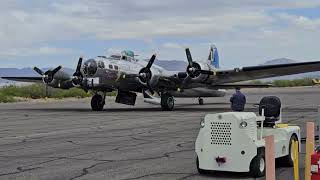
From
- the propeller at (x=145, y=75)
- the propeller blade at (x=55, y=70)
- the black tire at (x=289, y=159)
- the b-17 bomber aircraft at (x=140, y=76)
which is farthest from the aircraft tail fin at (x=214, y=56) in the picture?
the black tire at (x=289, y=159)

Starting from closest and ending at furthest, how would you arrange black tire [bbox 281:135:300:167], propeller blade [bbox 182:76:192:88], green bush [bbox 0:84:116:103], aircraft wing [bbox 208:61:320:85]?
black tire [bbox 281:135:300:167] < aircraft wing [bbox 208:61:320:85] < propeller blade [bbox 182:76:192:88] < green bush [bbox 0:84:116:103]

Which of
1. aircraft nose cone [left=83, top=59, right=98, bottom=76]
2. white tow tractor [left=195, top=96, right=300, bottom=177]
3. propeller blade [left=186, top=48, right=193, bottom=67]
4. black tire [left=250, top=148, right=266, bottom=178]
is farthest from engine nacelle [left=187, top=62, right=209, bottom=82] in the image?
black tire [left=250, top=148, right=266, bottom=178]

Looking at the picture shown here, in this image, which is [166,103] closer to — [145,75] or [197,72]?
[145,75]

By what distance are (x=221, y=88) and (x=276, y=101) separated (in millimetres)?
27782

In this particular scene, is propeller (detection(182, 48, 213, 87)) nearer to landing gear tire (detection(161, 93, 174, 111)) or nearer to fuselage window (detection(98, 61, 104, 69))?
landing gear tire (detection(161, 93, 174, 111))

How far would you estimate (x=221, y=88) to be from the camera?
3809 centimetres

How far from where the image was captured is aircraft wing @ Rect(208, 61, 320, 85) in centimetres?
2967

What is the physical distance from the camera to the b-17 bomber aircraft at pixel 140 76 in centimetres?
3077

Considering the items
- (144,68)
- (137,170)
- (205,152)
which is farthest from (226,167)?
(144,68)

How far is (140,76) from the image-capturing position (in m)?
31.7

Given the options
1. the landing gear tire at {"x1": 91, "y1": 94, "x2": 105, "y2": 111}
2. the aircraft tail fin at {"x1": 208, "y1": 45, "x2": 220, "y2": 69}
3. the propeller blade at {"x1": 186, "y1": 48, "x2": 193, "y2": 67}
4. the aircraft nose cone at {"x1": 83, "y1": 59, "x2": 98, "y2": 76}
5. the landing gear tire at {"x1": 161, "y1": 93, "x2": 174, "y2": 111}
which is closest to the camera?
the aircraft nose cone at {"x1": 83, "y1": 59, "x2": 98, "y2": 76}

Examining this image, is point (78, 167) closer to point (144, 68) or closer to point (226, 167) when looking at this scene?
point (226, 167)

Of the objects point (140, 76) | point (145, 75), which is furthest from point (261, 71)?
point (140, 76)

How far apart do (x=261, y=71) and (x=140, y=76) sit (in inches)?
273
